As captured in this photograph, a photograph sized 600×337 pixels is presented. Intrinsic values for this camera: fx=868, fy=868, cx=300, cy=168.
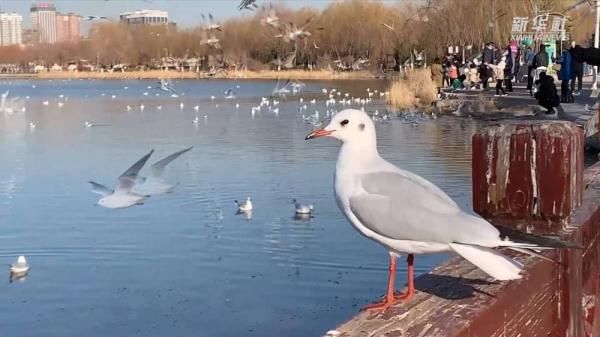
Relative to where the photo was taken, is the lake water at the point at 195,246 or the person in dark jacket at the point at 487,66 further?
the person in dark jacket at the point at 487,66

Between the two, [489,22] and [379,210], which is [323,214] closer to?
[379,210]

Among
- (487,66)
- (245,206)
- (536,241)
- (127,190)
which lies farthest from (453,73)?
(536,241)

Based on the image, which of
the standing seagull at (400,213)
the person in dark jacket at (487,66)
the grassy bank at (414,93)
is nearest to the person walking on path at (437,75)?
the grassy bank at (414,93)

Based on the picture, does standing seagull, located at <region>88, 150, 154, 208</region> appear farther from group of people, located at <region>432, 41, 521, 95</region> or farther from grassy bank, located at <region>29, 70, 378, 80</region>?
grassy bank, located at <region>29, 70, 378, 80</region>

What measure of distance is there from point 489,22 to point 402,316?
41663 mm

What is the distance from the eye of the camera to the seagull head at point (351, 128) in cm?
270

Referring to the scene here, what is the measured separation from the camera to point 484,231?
2.18 metres

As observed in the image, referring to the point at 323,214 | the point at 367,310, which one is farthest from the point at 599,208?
the point at 323,214

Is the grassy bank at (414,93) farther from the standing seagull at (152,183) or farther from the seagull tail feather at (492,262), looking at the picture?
the seagull tail feather at (492,262)

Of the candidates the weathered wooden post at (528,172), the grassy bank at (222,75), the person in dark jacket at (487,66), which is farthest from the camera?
the grassy bank at (222,75)

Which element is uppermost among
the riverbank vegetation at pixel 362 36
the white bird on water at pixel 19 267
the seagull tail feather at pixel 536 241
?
the riverbank vegetation at pixel 362 36

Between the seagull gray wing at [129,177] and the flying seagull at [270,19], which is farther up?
the flying seagull at [270,19]

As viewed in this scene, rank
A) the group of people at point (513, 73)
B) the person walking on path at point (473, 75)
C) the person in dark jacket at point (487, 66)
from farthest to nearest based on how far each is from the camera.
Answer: the person walking on path at point (473, 75) → the person in dark jacket at point (487, 66) → the group of people at point (513, 73)

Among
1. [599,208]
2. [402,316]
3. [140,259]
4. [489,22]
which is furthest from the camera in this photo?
[489,22]
